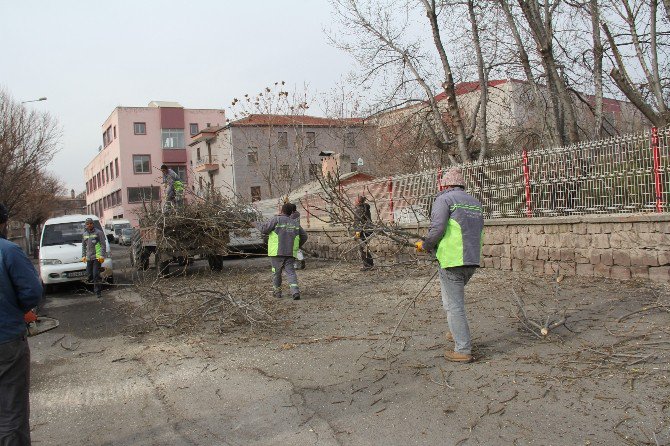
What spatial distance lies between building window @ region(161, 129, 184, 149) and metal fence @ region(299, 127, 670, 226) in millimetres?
49869

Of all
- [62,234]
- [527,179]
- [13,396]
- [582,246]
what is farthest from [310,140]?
[13,396]

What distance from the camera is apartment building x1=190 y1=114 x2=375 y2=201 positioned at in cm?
3017

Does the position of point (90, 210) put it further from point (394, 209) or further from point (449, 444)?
point (449, 444)

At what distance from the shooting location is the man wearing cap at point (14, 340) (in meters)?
3.30

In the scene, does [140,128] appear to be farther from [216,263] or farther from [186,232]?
[186,232]

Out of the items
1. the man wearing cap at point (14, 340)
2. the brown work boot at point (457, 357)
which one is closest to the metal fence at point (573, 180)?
the brown work boot at point (457, 357)

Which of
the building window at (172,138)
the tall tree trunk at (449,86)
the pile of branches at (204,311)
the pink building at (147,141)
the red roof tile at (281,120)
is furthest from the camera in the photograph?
the building window at (172,138)

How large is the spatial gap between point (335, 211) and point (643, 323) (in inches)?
171

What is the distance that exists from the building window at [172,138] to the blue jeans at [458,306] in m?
56.6

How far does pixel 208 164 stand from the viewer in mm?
48656

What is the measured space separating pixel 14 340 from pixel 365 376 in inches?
115

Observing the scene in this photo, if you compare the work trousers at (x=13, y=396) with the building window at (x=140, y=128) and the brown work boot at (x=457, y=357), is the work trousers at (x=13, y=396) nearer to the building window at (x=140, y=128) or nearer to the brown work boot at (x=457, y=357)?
the brown work boot at (x=457, y=357)

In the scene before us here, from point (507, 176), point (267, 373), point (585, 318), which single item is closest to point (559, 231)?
point (507, 176)

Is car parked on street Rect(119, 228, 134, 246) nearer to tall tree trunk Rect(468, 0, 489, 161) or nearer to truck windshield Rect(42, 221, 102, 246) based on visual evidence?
truck windshield Rect(42, 221, 102, 246)
